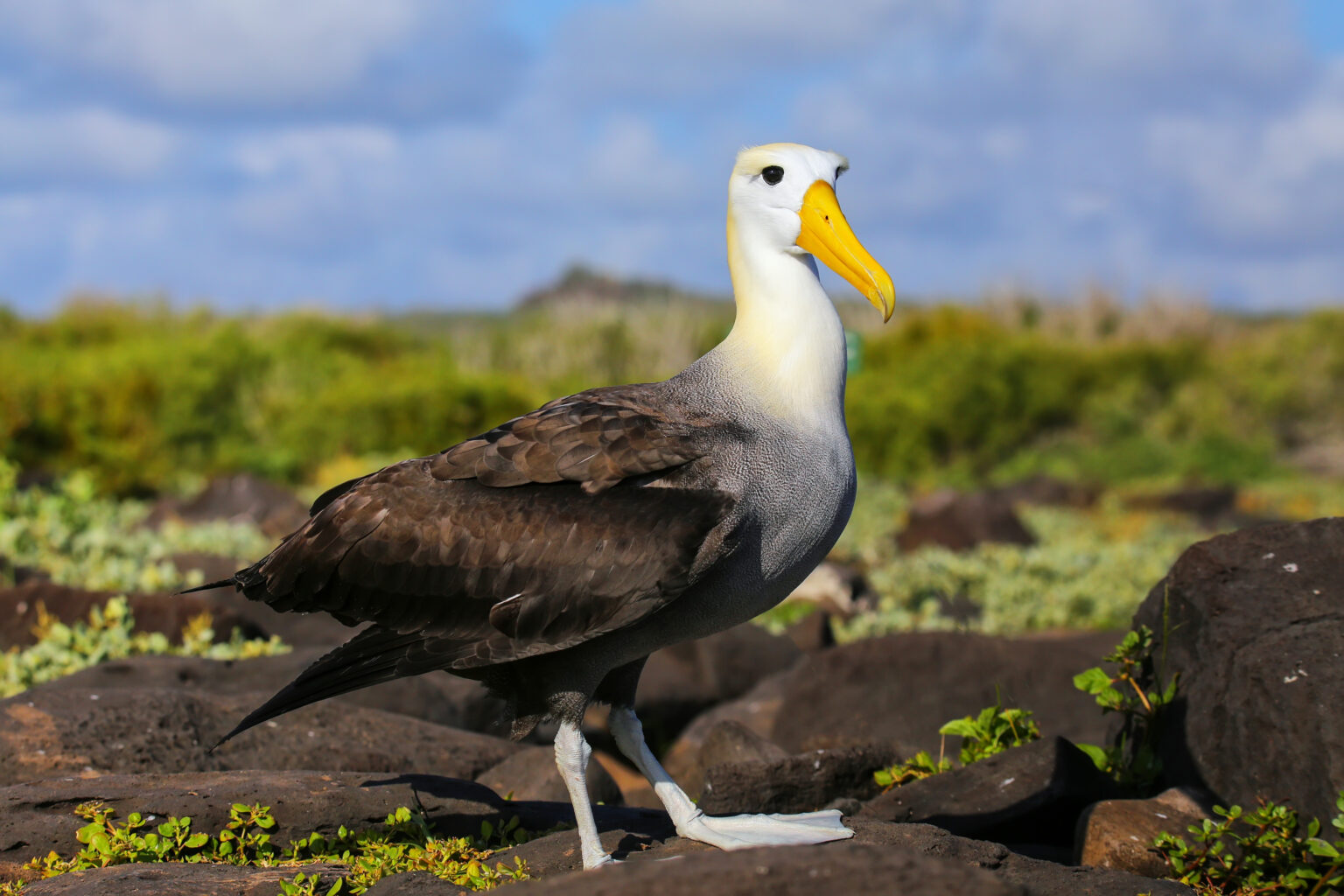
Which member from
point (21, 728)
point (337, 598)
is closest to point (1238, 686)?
point (337, 598)

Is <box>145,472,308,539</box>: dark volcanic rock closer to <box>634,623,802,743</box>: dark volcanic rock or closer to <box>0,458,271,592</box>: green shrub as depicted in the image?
<box>0,458,271,592</box>: green shrub

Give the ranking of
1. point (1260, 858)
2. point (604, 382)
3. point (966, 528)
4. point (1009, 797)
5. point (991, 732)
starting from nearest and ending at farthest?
point (1260, 858)
point (1009, 797)
point (991, 732)
point (966, 528)
point (604, 382)

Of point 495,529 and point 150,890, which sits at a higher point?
point 495,529

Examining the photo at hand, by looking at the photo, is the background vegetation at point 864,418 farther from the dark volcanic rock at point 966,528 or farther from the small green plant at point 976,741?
the small green plant at point 976,741

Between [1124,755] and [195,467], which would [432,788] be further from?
[195,467]

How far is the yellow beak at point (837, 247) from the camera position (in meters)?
4.39

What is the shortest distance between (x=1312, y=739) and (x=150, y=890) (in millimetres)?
3744

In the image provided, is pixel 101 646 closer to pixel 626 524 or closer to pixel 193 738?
pixel 193 738

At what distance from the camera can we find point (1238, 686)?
499 centimetres

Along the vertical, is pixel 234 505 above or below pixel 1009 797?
above

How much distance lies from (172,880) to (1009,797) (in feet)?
9.56

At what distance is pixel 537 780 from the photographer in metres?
5.75

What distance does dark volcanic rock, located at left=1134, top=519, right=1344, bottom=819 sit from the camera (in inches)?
187

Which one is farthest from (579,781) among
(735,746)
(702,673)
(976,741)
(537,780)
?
(702,673)
